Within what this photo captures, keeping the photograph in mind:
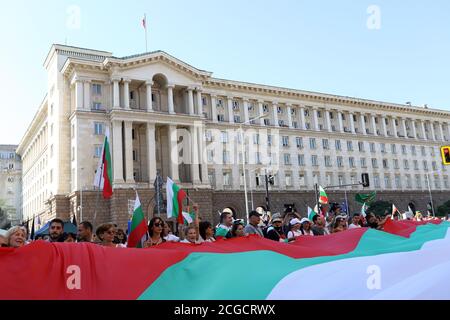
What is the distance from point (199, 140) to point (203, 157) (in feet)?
6.58

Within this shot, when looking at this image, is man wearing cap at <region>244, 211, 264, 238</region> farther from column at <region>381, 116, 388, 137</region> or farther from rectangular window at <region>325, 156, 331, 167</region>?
column at <region>381, 116, 388, 137</region>

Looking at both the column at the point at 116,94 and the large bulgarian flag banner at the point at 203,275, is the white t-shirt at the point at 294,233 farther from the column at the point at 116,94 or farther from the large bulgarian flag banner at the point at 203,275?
the column at the point at 116,94

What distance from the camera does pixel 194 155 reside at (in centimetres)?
4956

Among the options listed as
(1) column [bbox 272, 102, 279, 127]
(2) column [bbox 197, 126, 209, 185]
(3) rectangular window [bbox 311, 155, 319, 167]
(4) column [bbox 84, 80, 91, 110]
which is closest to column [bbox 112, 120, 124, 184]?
(4) column [bbox 84, 80, 91, 110]

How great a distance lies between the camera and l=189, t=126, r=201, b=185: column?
159ft

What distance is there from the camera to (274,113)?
58.9m

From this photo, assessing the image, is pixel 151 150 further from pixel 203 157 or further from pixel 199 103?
pixel 199 103

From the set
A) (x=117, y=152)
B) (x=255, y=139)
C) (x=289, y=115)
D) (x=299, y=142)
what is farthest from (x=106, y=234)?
(x=289, y=115)

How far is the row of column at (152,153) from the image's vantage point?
44781 mm

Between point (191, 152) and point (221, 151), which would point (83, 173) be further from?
point (221, 151)

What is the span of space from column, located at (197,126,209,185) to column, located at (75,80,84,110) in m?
13.2

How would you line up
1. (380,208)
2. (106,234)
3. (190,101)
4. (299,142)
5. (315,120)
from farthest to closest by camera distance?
(315,120)
(299,142)
(380,208)
(190,101)
(106,234)
